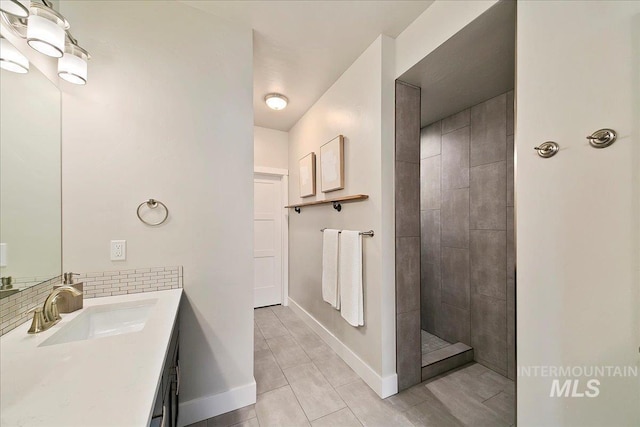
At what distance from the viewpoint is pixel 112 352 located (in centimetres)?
78

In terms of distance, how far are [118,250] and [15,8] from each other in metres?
1.09

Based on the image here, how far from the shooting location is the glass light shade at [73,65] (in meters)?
1.17

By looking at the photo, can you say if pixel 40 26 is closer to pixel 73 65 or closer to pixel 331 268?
pixel 73 65

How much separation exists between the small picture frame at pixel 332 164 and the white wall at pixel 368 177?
6 cm

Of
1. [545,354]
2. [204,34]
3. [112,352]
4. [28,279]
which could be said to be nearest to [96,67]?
Answer: [204,34]

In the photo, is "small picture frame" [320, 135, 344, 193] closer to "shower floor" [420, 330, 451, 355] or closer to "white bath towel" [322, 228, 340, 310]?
"white bath towel" [322, 228, 340, 310]

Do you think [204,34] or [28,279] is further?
[204,34]

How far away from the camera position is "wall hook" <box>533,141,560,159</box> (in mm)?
1021

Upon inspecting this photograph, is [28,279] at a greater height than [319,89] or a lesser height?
lesser

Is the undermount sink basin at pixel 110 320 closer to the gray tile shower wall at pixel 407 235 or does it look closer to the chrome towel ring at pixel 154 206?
the chrome towel ring at pixel 154 206

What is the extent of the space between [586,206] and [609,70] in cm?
49

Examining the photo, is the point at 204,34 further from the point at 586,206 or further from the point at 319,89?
the point at 586,206

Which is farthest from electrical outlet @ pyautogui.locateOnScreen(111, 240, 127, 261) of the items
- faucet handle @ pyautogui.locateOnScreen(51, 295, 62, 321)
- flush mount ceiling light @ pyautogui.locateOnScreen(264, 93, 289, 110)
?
flush mount ceiling light @ pyautogui.locateOnScreen(264, 93, 289, 110)

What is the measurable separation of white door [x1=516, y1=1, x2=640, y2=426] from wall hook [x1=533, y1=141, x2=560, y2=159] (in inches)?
0.6
